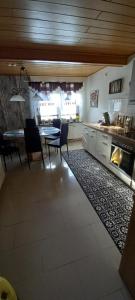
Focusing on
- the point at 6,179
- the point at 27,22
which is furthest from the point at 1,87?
the point at 27,22

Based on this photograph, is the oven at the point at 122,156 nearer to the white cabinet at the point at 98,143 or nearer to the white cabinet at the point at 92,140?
the white cabinet at the point at 98,143

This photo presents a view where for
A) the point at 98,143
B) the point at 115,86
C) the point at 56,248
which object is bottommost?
the point at 56,248

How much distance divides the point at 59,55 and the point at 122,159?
6.72 feet

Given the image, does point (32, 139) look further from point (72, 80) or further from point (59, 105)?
point (72, 80)

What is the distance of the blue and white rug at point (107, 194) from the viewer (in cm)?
179

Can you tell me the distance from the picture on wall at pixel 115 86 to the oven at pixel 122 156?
133 centimetres

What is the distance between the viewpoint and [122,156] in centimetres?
254

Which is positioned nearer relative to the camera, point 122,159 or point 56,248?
point 56,248

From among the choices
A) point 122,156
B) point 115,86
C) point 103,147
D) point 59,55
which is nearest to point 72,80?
point 115,86

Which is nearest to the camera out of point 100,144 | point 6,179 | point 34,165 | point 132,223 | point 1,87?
point 132,223

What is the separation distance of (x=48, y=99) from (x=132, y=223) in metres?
4.76

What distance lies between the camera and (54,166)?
354cm

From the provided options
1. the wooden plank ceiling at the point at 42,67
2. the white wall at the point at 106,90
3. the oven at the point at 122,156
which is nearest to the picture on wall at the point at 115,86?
the white wall at the point at 106,90

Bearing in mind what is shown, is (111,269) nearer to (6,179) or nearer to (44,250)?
(44,250)
